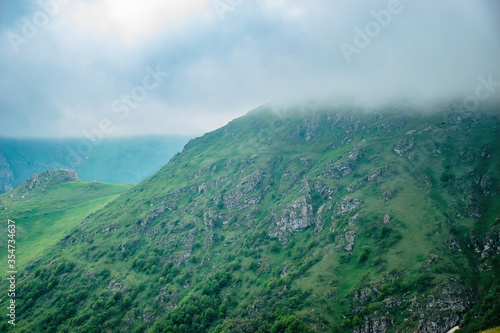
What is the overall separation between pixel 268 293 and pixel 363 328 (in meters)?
60.3

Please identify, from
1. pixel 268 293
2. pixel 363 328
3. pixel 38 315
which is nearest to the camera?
pixel 363 328

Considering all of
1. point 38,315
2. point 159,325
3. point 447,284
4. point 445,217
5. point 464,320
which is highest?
point 38,315

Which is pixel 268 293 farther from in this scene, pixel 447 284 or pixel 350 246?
pixel 447 284

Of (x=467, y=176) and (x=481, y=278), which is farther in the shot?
(x=467, y=176)

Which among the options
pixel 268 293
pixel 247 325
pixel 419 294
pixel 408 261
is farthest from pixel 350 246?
pixel 247 325

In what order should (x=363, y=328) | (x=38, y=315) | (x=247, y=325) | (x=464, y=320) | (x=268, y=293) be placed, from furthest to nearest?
1. (x=38, y=315)
2. (x=268, y=293)
3. (x=247, y=325)
4. (x=363, y=328)
5. (x=464, y=320)

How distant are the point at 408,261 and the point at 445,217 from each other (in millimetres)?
47486

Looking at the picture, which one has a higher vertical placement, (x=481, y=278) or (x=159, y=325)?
(x=159, y=325)

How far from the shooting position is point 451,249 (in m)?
153

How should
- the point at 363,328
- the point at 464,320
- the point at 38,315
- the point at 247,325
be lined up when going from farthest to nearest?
the point at 38,315 → the point at 247,325 → the point at 363,328 → the point at 464,320

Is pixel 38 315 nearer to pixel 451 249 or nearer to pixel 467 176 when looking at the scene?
pixel 451 249

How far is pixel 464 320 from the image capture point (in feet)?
387

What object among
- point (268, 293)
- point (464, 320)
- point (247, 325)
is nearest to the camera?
point (464, 320)

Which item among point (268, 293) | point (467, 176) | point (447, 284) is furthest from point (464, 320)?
point (467, 176)
